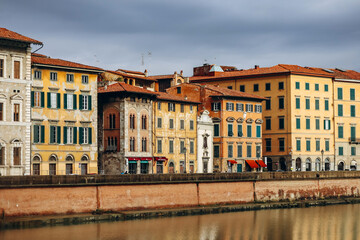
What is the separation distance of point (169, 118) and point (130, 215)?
79.2ft

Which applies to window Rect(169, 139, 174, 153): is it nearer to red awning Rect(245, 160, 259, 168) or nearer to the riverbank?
red awning Rect(245, 160, 259, 168)

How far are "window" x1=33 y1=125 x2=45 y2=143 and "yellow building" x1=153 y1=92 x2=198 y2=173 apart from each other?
1486 centimetres

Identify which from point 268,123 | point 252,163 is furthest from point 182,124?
point 268,123

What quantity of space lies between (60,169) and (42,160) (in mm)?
2194

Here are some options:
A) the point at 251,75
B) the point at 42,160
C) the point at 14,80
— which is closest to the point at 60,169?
the point at 42,160

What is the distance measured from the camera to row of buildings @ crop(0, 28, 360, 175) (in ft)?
205

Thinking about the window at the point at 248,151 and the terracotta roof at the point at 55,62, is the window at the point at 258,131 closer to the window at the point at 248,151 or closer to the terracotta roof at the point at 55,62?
the window at the point at 248,151

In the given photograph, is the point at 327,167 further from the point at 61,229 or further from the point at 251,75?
the point at 61,229

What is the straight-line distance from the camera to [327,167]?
324 ft

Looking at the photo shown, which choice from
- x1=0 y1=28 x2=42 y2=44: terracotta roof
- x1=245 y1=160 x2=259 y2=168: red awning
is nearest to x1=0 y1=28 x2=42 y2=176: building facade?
x1=0 y1=28 x2=42 y2=44: terracotta roof

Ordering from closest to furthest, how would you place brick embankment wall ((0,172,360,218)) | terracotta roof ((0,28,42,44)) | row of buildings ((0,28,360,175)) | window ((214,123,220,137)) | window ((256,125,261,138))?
brick embankment wall ((0,172,360,218)) < terracotta roof ((0,28,42,44)) < row of buildings ((0,28,360,175)) < window ((214,123,220,137)) < window ((256,125,261,138))

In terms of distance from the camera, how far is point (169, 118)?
260ft

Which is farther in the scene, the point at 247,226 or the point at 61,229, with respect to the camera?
the point at 247,226

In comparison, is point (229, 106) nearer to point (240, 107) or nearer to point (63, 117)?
point (240, 107)
